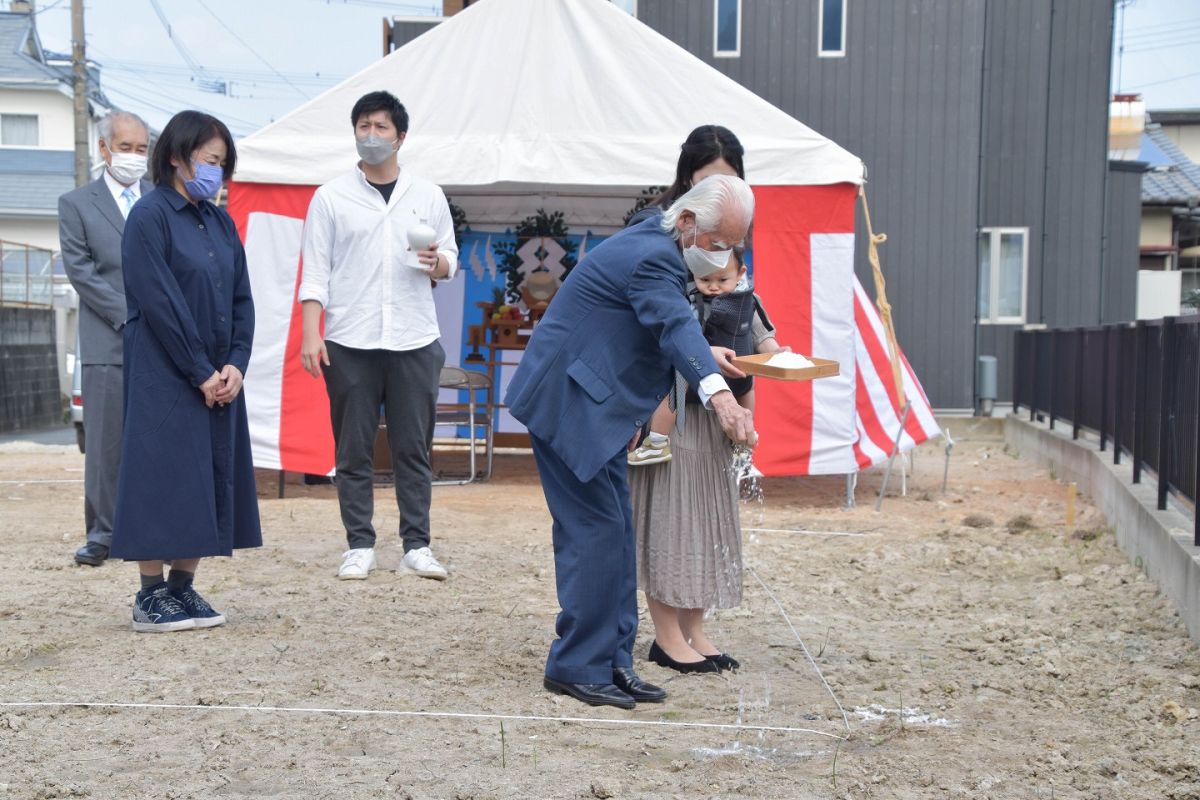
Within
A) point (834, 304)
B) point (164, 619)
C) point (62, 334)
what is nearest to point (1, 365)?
point (62, 334)

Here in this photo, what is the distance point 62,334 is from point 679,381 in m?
20.6

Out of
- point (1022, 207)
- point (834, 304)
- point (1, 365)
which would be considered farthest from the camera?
point (1, 365)

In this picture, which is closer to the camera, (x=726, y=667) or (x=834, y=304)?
(x=726, y=667)

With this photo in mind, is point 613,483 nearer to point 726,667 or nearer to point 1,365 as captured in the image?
point 726,667

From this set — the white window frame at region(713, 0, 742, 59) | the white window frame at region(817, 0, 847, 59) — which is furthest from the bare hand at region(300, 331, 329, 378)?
the white window frame at region(817, 0, 847, 59)

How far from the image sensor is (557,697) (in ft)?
11.9

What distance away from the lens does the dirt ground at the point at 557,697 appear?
2971 millimetres

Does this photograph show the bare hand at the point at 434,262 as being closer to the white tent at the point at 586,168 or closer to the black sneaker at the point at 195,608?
the black sneaker at the point at 195,608

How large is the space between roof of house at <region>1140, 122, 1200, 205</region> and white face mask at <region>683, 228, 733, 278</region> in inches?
875

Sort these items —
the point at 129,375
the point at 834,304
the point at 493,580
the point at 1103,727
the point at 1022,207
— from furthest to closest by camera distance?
the point at 1022,207, the point at 834,304, the point at 493,580, the point at 129,375, the point at 1103,727

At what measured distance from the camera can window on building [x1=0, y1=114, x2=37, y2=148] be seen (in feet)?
114

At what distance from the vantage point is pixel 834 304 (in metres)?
7.70

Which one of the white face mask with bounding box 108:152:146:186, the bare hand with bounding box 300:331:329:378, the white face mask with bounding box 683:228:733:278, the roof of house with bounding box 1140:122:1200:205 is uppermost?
the roof of house with bounding box 1140:122:1200:205

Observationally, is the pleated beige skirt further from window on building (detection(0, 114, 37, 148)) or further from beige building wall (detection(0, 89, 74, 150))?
window on building (detection(0, 114, 37, 148))
